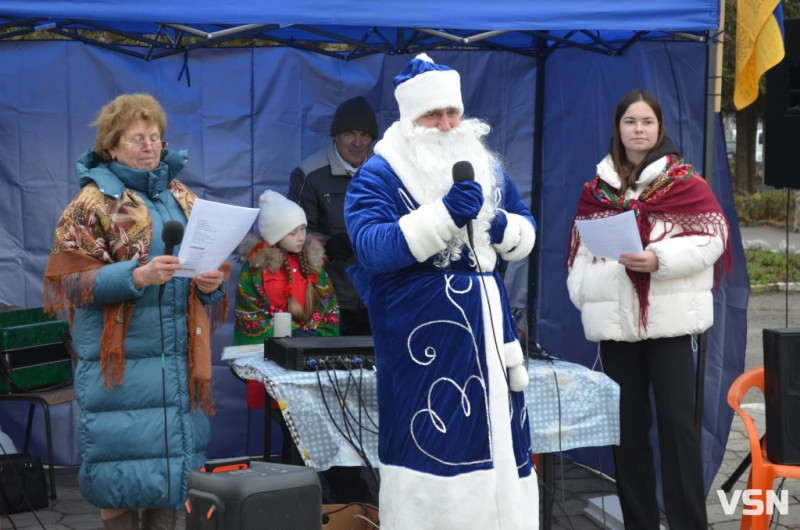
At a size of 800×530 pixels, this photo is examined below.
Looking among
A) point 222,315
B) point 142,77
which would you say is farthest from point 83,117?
point 222,315

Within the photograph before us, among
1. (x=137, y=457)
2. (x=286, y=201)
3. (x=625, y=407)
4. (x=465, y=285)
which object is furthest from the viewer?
(x=286, y=201)

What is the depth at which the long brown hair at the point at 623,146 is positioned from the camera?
4602mm

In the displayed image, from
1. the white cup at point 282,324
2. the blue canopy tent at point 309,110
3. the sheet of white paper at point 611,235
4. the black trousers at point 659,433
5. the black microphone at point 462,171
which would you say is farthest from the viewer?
the blue canopy tent at point 309,110

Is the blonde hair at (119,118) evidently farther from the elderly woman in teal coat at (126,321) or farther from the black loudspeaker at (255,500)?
the black loudspeaker at (255,500)

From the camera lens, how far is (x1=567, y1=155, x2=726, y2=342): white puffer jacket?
4441 mm

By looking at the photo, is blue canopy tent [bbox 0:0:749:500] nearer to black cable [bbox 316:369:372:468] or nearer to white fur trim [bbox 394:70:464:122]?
white fur trim [bbox 394:70:464:122]

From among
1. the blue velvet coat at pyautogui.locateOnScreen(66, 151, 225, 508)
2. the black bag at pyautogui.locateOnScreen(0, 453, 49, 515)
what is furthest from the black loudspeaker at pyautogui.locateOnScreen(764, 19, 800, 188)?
the black bag at pyautogui.locateOnScreen(0, 453, 49, 515)

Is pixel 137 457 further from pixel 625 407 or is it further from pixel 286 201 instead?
pixel 625 407

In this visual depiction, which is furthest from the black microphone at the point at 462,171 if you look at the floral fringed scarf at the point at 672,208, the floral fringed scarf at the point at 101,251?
the floral fringed scarf at the point at 672,208

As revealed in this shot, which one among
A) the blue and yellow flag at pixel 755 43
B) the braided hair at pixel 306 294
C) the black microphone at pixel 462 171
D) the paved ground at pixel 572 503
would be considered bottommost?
the paved ground at pixel 572 503

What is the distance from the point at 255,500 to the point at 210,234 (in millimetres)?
1187

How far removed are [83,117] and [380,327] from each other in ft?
9.65

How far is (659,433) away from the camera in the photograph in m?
4.64

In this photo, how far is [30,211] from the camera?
5859mm
